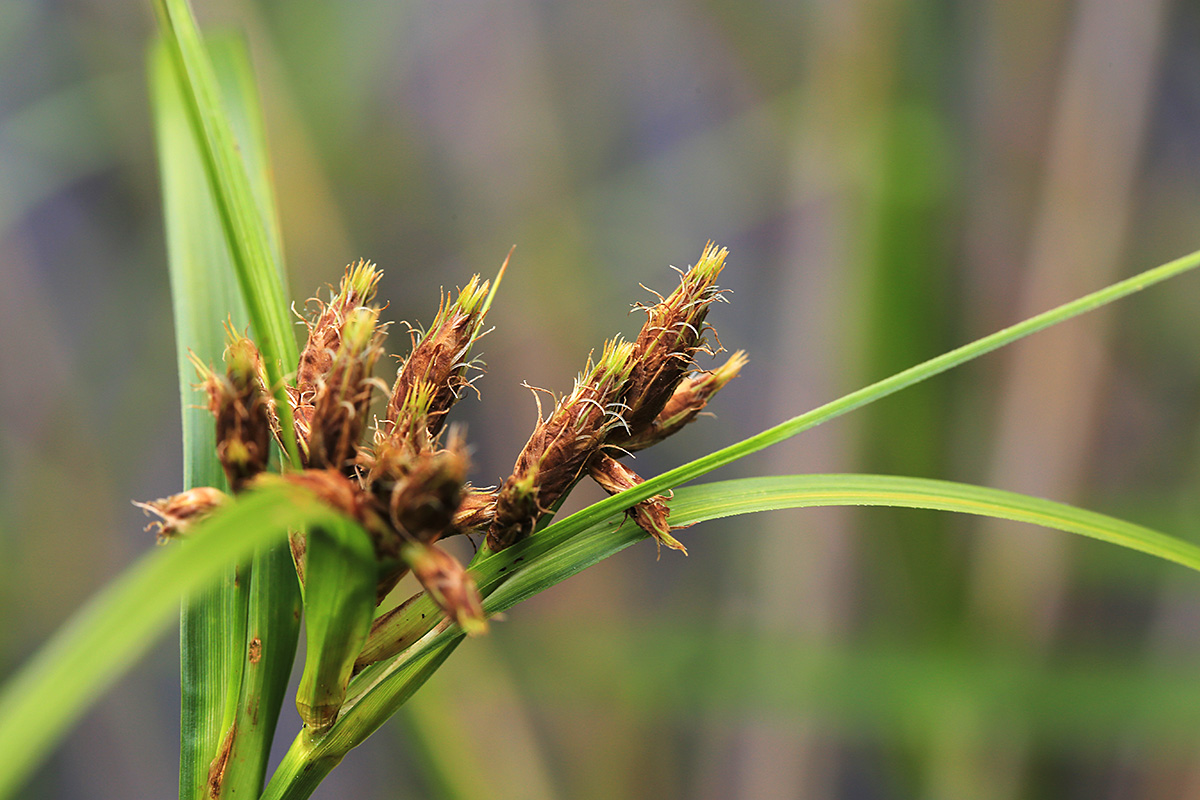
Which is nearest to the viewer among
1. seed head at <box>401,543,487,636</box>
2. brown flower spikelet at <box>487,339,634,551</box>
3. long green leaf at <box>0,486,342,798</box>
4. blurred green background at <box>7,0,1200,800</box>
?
long green leaf at <box>0,486,342,798</box>

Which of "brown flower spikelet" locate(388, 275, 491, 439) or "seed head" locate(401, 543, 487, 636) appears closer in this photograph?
"seed head" locate(401, 543, 487, 636)

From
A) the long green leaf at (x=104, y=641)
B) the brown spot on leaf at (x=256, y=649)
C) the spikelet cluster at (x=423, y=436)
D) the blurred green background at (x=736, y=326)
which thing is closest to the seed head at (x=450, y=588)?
the spikelet cluster at (x=423, y=436)

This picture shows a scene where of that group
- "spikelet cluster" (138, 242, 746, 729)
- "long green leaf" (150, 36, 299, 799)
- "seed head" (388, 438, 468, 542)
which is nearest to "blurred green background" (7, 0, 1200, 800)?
"long green leaf" (150, 36, 299, 799)

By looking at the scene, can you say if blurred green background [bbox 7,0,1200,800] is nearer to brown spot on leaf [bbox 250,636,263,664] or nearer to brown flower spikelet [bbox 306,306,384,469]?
brown spot on leaf [bbox 250,636,263,664]

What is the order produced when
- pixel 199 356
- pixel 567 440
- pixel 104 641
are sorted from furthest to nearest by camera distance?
1. pixel 199 356
2. pixel 567 440
3. pixel 104 641

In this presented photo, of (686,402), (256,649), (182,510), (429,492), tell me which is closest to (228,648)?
(256,649)

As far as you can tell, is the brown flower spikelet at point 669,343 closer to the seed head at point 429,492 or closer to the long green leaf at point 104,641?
the seed head at point 429,492

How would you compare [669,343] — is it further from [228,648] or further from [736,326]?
[736,326]

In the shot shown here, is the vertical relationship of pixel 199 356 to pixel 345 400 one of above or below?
above

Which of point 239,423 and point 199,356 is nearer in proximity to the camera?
point 239,423
